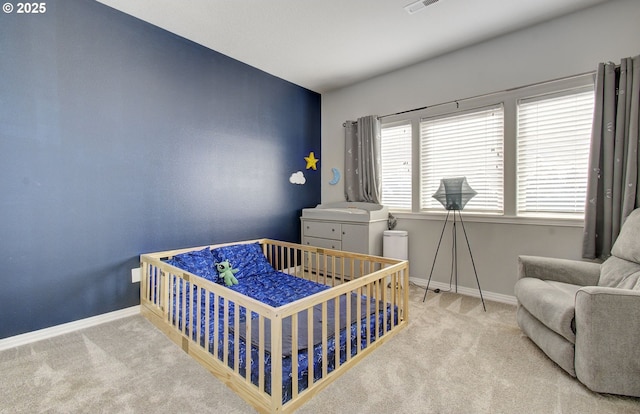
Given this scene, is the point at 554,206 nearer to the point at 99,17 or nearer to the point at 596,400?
A: the point at 596,400

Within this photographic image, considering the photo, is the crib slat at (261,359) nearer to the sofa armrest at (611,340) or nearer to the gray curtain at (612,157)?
the sofa armrest at (611,340)

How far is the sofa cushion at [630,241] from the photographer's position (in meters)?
1.84

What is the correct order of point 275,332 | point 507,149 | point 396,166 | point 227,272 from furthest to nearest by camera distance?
point 396,166
point 507,149
point 227,272
point 275,332

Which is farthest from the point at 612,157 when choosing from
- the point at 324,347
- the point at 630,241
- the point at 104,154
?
the point at 104,154

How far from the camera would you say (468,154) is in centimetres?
305

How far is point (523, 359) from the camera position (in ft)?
5.90

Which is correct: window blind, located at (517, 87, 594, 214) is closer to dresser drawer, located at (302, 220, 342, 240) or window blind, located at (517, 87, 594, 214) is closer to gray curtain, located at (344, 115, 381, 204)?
gray curtain, located at (344, 115, 381, 204)

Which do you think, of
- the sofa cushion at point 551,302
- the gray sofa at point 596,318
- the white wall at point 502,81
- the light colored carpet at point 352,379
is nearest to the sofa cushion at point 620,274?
the gray sofa at point 596,318

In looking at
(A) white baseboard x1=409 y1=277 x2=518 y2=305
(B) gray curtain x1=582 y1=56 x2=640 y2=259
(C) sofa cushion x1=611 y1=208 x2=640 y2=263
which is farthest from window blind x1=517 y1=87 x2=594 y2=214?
(A) white baseboard x1=409 y1=277 x2=518 y2=305

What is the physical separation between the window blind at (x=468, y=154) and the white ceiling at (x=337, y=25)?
719 millimetres

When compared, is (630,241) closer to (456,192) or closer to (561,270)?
(561,270)

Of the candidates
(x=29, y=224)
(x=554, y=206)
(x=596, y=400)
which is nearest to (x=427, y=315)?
(x=596, y=400)

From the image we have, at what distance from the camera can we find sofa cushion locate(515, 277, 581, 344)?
1.58 metres

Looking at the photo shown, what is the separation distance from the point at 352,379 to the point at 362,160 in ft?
8.51
